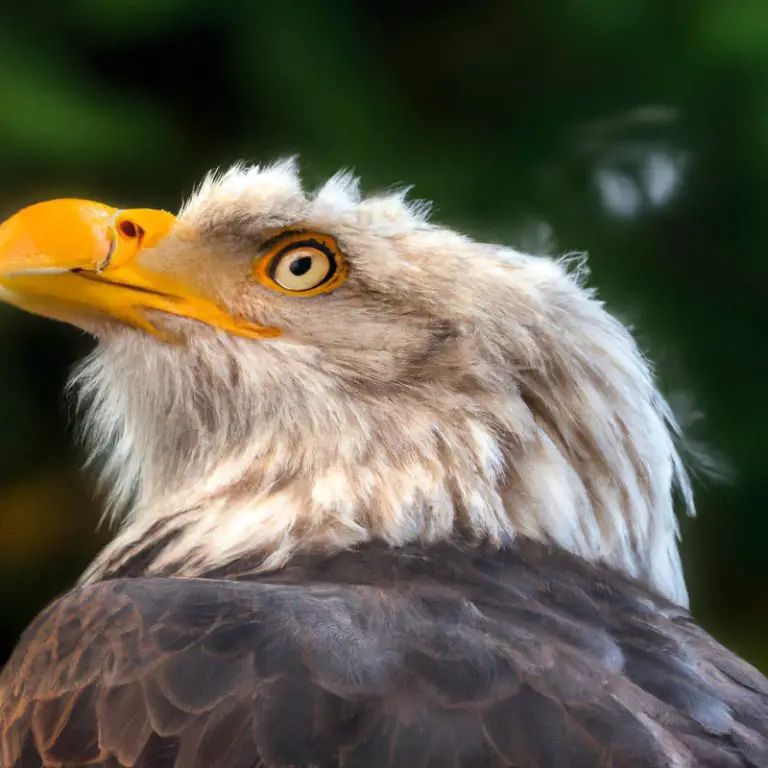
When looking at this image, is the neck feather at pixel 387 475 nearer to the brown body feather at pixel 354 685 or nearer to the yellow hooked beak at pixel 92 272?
the yellow hooked beak at pixel 92 272

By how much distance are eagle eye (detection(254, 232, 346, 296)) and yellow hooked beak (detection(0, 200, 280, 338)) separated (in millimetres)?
68

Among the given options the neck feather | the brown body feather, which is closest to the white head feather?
the neck feather

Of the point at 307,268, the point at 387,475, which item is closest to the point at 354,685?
the point at 387,475

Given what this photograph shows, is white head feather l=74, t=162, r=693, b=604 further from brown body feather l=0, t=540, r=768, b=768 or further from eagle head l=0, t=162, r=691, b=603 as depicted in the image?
brown body feather l=0, t=540, r=768, b=768

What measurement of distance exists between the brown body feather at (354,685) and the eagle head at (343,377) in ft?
0.75

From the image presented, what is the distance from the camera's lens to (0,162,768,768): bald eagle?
130cm

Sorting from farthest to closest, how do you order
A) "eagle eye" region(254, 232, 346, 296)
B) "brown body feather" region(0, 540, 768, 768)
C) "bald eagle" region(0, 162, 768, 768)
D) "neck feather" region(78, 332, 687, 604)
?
"eagle eye" region(254, 232, 346, 296) → "neck feather" region(78, 332, 687, 604) → "bald eagle" region(0, 162, 768, 768) → "brown body feather" region(0, 540, 768, 768)

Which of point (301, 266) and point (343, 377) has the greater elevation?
point (301, 266)

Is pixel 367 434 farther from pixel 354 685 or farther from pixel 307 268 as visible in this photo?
pixel 354 685

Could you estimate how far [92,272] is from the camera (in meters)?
1.63

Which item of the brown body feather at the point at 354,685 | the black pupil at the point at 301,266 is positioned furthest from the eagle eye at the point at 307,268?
the brown body feather at the point at 354,685

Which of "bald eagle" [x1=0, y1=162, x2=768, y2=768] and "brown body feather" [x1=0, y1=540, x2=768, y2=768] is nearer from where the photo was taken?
"brown body feather" [x1=0, y1=540, x2=768, y2=768]

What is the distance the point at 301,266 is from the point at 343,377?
0.56 ft

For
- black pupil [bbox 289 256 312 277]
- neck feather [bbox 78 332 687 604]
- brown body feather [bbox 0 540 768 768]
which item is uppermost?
black pupil [bbox 289 256 312 277]
